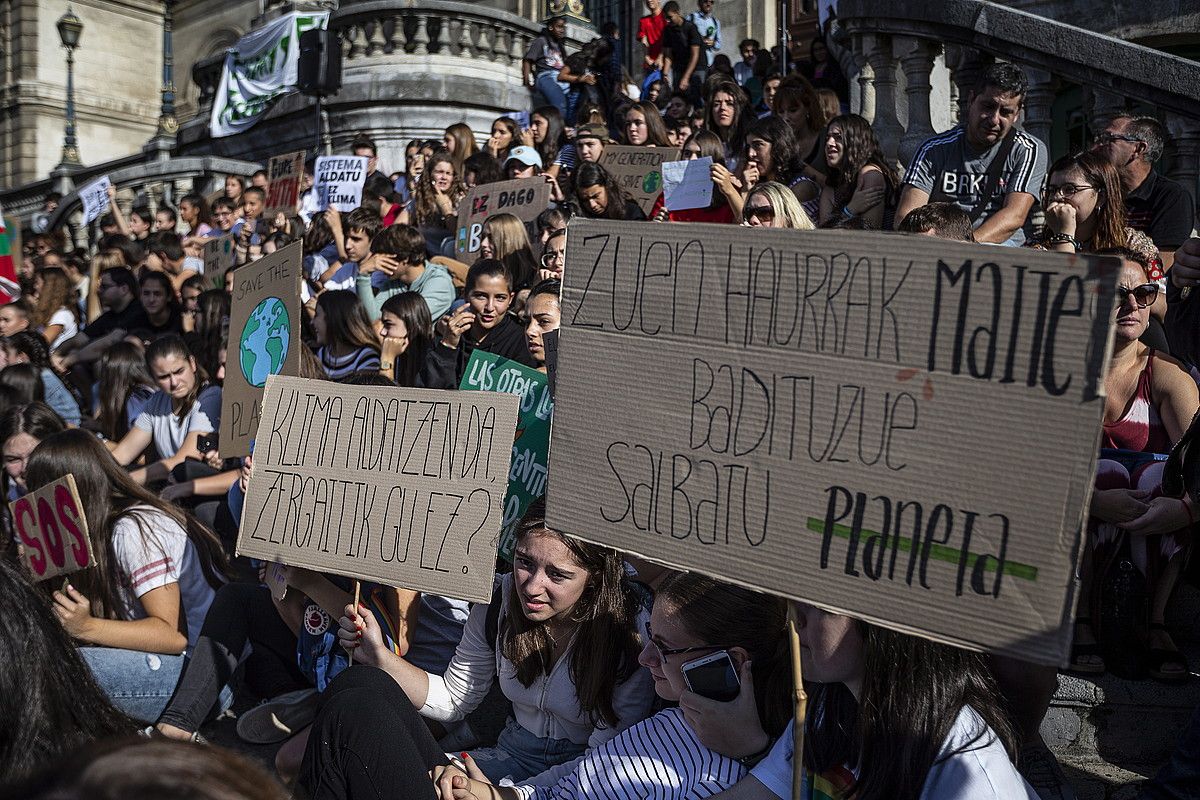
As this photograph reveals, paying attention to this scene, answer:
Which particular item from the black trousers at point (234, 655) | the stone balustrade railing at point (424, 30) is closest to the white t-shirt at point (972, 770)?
the black trousers at point (234, 655)

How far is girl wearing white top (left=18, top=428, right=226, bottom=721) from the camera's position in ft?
12.8

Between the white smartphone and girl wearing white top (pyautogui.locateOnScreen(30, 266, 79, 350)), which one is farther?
girl wearing white top (pyautogui.locateOnScreen(30, 266, 79, 350))

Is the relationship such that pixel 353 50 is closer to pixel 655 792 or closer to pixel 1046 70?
pixel 1046 70

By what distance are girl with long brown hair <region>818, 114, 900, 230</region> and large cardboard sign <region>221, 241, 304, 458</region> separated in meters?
2.85

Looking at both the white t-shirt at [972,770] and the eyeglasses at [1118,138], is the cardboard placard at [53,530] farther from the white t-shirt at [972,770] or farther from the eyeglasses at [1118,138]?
the eyeglasses at [1118,138]

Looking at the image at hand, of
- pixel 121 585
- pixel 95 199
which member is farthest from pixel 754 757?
pixel 95 199

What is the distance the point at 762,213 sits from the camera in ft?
16.4

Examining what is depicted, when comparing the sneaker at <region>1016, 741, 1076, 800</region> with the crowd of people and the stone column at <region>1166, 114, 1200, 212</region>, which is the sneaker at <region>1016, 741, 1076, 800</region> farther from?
the stone column at <region>1166, 114, 1200, 212</region>

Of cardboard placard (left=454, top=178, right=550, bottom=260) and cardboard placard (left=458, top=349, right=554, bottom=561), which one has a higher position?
cardboard placard (left=454, top=178, right=550, bottom=260)

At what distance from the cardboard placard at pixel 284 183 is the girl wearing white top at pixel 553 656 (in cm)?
829

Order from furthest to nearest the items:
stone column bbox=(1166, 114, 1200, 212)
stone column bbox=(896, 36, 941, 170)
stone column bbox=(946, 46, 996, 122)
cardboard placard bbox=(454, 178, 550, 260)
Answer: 1. cardboard placard bbox=(454, 178, 550, 260)
2. stone column bbox=(896, 36, 941, 170)
3. stone column bbox=(946, 46, 996, 122)
4. stone column bbox=(1166, 114, 1200, 212)

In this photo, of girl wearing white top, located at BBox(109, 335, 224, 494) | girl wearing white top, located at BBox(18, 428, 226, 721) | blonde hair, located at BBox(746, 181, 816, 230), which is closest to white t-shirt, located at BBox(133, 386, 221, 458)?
girl wearing white top, located at BBox(109, 335, 224, 494)

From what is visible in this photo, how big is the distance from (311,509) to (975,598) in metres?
2.09

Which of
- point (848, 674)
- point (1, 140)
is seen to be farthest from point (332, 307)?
point (1, 140)
